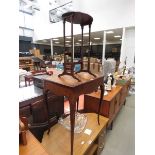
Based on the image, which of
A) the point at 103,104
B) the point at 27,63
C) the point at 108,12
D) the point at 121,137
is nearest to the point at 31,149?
the point at 103,104

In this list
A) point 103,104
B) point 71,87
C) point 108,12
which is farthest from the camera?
point 108,12

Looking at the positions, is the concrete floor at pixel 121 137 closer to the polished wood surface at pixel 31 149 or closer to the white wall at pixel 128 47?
the polished wood surface at pixel 31 149

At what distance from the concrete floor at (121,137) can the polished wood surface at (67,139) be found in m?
0.41

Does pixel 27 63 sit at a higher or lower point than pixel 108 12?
lower

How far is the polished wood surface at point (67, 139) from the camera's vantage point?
4.52 feet

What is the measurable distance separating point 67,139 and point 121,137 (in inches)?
45.0

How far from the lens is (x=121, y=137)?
2.21 metres

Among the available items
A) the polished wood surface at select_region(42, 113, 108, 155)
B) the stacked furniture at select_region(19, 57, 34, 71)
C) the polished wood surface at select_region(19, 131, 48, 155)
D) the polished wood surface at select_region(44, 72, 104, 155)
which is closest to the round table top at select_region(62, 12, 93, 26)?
the polished wood surface at select_region(44, 72, 104, 155)

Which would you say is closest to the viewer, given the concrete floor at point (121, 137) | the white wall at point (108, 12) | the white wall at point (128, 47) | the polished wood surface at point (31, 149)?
the polished wood surface at point (31, 149)

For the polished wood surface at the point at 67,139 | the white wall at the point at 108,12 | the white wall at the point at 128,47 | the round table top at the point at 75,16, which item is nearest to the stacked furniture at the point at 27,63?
the white wall at the point at 108,12

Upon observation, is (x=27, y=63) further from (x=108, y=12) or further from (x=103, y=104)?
(x=103, y=104)
